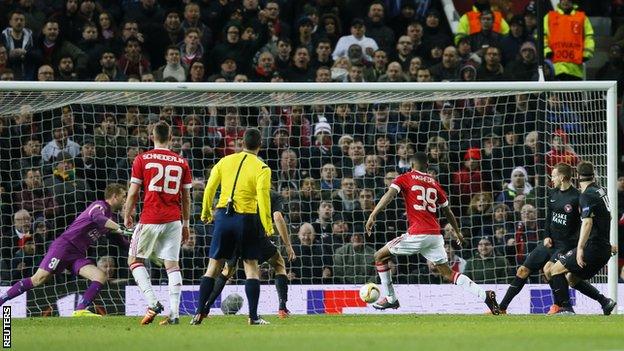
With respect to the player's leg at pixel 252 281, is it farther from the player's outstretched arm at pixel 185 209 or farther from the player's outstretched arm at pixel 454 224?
the player's outstretched arm at pixel 454 224

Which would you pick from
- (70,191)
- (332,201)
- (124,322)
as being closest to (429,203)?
(332,201)

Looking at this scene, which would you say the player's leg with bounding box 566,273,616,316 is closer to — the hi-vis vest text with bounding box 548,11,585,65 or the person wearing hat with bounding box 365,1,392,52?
the hi-vis vest text with bounding box 548,11,585,65

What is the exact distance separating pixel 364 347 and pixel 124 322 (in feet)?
16.3

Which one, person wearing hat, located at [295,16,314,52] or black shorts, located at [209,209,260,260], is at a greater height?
person wearing hat, located at [295,16,314,52]

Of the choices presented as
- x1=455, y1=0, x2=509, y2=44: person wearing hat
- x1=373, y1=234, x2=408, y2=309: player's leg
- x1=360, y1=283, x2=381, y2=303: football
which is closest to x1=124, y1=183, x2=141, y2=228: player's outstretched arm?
x1=360, y1=283, x2=381, y2=303: football

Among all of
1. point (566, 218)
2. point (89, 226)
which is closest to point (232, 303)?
point (89, 226)

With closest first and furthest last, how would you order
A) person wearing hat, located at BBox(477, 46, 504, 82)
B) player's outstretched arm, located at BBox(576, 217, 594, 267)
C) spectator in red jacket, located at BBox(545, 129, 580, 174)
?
1. player's outstretched arm, located at BBox(576, 217, 594, 267)
2. spectator in red jacket, located at BBox(545, 129, 580, 174)
3. person wearing hat, located at BBox(477, 46, 504, 82)

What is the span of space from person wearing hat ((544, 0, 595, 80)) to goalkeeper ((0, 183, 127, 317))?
8307 millimetres

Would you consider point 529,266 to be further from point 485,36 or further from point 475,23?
point 475,23

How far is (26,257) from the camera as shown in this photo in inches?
693

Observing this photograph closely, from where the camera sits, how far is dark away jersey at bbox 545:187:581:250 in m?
15.9

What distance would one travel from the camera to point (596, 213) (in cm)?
1534

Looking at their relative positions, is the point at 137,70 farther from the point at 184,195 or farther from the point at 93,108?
the point at 184,195

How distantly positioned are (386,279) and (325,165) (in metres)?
2.65
